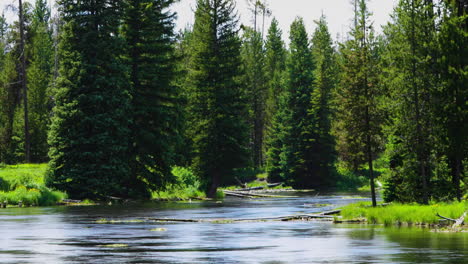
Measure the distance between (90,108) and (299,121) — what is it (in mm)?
42120

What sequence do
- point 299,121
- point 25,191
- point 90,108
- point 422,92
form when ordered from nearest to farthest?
1. point 422,92
2. point 25,191
3. point 90,108
4. point 299,121

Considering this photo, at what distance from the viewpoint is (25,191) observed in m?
48.1

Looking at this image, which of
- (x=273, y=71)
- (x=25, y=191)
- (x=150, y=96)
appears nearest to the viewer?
(x=25, y=191)

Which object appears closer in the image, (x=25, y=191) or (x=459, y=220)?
(x=459, y=220)

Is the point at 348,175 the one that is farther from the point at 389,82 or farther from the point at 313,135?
the point at 389,82

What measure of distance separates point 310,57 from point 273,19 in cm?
3586

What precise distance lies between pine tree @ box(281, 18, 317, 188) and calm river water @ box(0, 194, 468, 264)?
55.0m

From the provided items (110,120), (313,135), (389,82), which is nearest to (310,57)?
(313,135)

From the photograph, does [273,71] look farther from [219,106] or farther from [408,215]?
[408,215]

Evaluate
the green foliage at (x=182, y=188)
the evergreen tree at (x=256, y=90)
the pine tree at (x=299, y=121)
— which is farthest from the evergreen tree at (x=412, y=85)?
the evergreen tree at (x=256, y=90)

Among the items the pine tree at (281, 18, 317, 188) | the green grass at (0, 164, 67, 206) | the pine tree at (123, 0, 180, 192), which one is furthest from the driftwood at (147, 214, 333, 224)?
the pine tree at (281, 18, 317, 188)

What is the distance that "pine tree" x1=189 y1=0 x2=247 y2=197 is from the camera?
68562mm

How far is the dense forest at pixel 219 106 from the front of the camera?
37.3 meters

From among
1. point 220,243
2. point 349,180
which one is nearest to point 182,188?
point 349,180
